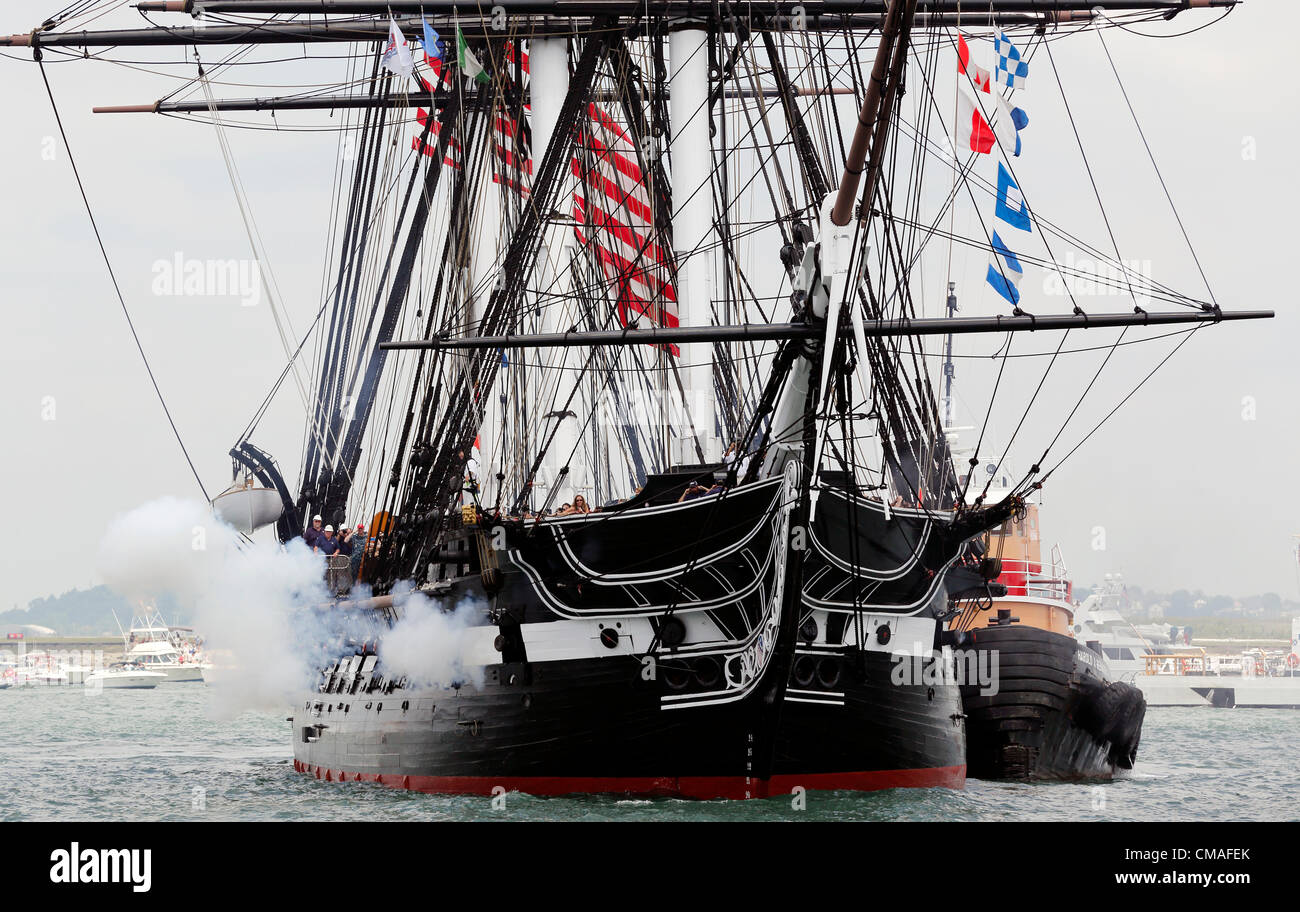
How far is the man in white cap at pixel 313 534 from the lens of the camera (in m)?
32.6

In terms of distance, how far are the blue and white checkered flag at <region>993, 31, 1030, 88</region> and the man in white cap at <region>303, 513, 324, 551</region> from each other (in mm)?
17777

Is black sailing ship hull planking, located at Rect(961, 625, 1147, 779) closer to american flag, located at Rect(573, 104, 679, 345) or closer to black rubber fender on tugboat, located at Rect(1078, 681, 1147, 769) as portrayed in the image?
black rubber fender on tugboat, located at Rect(1078, 681, 1147, 769)

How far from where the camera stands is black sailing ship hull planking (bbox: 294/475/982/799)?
2033cm

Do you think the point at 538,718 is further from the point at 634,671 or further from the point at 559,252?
the point at 559,252

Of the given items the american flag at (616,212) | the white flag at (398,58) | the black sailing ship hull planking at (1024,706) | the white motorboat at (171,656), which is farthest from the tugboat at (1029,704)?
the white motorboat at (171,656)

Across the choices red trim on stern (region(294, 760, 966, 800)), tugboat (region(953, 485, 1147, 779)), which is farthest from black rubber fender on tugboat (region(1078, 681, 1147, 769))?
red trim on stern (region(294, 760, 966, 800))

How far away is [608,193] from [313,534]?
9.64 meters

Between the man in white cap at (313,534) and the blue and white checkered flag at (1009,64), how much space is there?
17.8m

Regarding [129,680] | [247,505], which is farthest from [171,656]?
[247,505]

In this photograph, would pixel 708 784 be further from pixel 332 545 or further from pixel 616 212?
pixel 332 545

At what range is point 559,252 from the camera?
30.7 meters

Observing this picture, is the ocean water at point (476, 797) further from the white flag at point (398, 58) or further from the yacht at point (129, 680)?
the yacht at point (129, 680)

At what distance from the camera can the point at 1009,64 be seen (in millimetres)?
21391

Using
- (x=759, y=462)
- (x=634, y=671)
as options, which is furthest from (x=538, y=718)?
(x=759, y=462)
